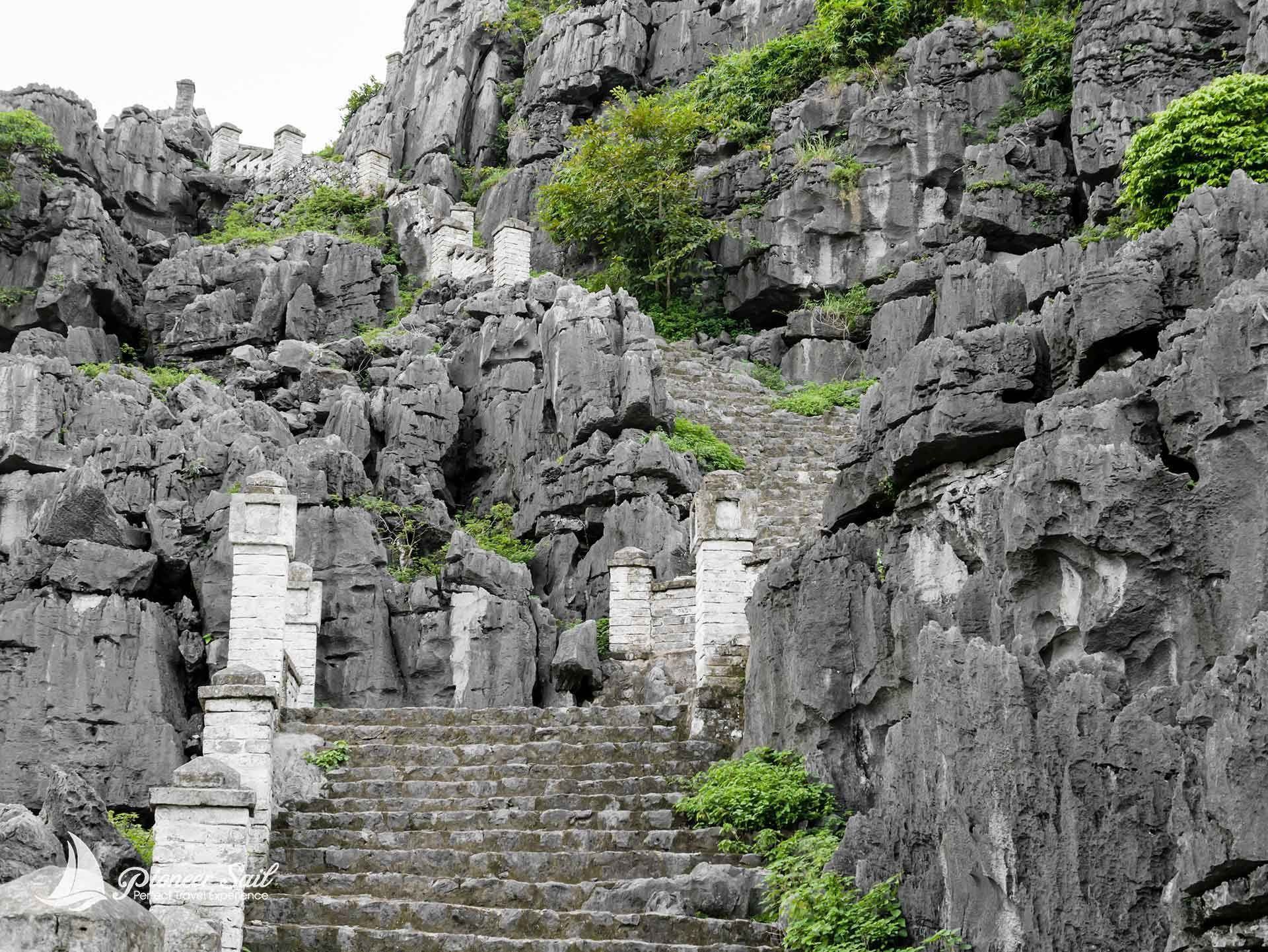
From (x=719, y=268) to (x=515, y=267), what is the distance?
186 inches

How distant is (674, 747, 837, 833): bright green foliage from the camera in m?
12.9

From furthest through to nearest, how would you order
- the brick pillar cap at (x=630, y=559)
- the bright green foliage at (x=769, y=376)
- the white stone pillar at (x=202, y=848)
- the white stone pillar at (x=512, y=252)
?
1. the white stone pillar at (x=512, y=252)
2. the bright green foliage at (x=769, y=376)
3. the brick pillar cap at (x=630, y=559)
4. the white stone pillar at (x=202, y=848)

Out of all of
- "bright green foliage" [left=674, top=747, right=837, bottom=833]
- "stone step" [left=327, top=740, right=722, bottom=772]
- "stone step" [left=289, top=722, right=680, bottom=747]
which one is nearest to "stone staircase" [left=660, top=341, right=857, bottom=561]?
"stone step" [left=289, top=722, right=680, bottom=747]

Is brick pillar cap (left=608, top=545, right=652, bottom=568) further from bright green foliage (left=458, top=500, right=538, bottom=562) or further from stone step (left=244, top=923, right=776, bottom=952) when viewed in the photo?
stone step (left=244, top=923, right=776, bottom=952)

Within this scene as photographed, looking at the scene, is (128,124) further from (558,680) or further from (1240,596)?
(1240,596)

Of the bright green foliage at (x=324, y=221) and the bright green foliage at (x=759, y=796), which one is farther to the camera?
the bright green foliage at (x=324, y=221)

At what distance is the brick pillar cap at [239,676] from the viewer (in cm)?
1305

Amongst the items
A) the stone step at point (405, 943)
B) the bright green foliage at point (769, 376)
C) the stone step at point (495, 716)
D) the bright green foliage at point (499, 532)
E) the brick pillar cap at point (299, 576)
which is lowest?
the stone step at point (405, 943)

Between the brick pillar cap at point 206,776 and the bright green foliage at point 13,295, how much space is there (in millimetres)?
26324

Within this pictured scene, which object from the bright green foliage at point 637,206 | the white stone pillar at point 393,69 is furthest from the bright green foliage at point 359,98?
the bright green foliage at point 637,206

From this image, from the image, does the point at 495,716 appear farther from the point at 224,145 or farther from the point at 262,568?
the point at 224,145

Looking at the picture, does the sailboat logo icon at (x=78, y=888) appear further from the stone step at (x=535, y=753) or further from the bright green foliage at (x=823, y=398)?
the bright green foliage at (x=823, y=398)

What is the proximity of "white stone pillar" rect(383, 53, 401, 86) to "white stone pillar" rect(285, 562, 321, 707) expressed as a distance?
1377 inches

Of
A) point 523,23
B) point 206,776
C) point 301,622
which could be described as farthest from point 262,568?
point 523,23
